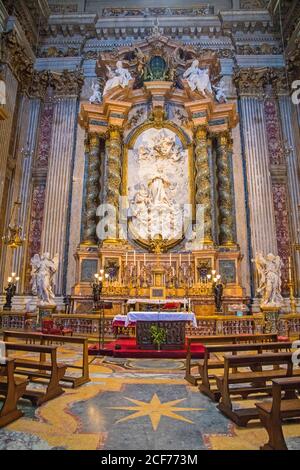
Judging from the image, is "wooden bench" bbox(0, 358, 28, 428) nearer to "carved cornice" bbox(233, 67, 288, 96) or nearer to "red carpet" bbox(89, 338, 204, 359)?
"red carpet" bbox(89, 338, 204, 359)

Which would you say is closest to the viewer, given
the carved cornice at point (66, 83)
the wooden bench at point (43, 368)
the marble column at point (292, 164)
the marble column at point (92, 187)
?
the wooden bench at point (43, 368)

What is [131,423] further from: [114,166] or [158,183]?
[114,166]

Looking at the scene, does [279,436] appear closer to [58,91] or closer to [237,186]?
[237,186]

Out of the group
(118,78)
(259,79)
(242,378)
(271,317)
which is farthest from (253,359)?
(259,79)

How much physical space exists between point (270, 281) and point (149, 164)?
6.71 meters

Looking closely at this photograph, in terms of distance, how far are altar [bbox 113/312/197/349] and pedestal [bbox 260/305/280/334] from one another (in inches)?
123

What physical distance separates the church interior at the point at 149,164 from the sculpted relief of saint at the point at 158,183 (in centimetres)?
6

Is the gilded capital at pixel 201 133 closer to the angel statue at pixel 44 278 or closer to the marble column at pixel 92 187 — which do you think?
the marble column at pixel 92 187

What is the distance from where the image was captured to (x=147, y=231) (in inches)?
502

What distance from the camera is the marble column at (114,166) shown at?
12734mm

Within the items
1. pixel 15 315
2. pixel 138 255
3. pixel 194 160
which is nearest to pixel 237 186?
pixel 194 160

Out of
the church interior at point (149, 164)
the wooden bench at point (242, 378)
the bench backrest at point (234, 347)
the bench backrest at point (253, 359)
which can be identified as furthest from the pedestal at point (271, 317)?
the bench backrest at point (253, 359)

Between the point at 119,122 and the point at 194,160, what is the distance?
135 inches

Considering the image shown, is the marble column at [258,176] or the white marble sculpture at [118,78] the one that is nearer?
the marble column at [258,176]
